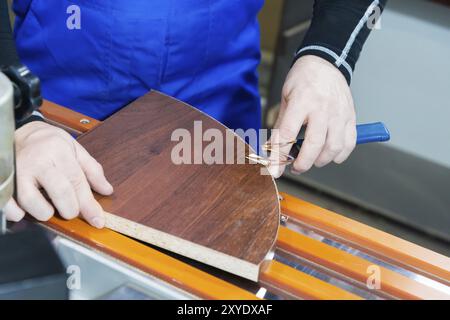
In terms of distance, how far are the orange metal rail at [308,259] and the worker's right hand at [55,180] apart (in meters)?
0.02

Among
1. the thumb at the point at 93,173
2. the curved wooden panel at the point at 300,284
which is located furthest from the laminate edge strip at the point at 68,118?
the curved wooden panel at the point at 300,284

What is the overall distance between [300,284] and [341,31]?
0.48 m

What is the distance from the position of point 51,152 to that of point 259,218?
27 cm

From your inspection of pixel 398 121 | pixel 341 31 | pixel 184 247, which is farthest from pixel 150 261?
pixel 398 121

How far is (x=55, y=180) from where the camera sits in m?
0.72

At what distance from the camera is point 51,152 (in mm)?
740

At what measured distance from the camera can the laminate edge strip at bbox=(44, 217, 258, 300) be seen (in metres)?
0.67

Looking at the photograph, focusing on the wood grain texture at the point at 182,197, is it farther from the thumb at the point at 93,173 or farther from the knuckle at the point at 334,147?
the knuckle at the point at 334,147

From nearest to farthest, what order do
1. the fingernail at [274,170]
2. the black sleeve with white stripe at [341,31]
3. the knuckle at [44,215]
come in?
the knuckle at [44,215], the fingernail at [274,170], the black sleeve with white stripe at [341,31]

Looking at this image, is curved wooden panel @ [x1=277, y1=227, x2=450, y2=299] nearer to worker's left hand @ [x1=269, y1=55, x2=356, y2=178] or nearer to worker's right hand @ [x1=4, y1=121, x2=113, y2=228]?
worker's left hand @ [x1=269, y1=55, x2=356, y2=178]

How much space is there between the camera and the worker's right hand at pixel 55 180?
72 cm

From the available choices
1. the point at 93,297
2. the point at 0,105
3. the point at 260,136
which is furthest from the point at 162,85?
the point at 0,105

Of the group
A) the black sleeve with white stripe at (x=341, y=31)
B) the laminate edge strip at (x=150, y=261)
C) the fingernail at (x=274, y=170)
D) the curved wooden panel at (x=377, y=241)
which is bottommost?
the curved wooden panel at (x=377, y=241)
